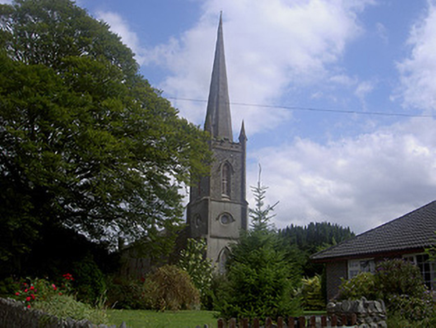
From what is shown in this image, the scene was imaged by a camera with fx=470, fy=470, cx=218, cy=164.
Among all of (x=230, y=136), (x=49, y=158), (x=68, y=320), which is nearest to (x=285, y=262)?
(x=68, y=320)

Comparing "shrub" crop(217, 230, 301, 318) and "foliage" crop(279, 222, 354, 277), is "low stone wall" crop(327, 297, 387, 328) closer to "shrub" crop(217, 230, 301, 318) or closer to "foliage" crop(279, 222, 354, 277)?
"shrub" crop(217, 230, 301, 318)

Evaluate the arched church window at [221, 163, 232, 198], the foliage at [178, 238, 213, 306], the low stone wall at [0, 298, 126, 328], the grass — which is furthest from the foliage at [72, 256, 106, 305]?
the arched church window at [221, 163, 232, 198]

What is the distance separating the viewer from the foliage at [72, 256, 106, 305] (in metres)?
20.8

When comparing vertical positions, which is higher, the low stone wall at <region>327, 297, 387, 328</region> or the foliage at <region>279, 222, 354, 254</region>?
the foliage at <region>279, 222, 354, 254</region>

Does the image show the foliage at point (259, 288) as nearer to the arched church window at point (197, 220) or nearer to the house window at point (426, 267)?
the house window at point (426, 267)

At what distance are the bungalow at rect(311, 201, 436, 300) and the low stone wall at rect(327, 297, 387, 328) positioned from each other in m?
9.07

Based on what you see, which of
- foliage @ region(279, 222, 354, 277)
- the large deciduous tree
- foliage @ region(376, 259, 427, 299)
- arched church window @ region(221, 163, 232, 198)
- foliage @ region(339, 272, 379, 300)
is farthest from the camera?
arched church window @ region(221, 163, 232, 198)

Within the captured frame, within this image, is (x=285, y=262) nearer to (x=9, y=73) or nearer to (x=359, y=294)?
(x=359, y=294)

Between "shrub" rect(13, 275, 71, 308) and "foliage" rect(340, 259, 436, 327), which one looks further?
"shrub" rect(13, 275, 71, 308)

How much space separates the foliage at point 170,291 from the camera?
22.9 metres

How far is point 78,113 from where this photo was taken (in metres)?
19.8

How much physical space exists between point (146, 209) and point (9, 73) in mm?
9097

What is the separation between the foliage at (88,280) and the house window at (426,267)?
13725 millimetres

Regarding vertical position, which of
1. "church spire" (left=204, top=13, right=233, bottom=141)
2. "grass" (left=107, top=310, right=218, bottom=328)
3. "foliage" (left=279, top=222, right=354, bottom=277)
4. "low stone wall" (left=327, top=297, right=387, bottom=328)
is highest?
"church spire" (left=204, top=13, right=233, bottom=141)
